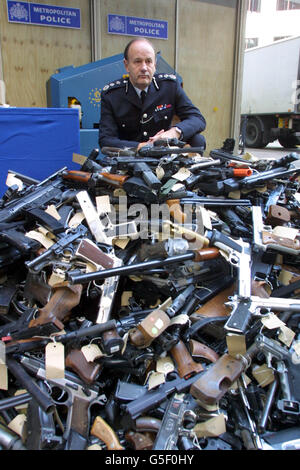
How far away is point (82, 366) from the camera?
1.69 metres

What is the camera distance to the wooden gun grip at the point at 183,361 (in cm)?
174

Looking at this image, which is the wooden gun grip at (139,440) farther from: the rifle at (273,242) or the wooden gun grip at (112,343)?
the rifle at (273,242)

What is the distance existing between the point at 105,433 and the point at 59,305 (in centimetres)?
66

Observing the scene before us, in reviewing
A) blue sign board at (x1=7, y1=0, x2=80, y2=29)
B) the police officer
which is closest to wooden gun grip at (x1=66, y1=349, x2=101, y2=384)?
the police officer

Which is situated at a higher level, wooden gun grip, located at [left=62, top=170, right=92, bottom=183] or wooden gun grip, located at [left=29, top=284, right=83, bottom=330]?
wooden gun grip, located at [left=62, top=170, right=92, bottom=183]

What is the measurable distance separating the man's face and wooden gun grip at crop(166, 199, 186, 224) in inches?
63.2

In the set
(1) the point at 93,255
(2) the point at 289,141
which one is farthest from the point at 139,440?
(2) the point at 289,141

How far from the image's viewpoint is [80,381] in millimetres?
1676

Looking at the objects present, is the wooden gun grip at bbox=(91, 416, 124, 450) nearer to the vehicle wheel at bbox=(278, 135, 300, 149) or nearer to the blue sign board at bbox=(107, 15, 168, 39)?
the blue sign board at bbox=(107, 15, 168, 39)

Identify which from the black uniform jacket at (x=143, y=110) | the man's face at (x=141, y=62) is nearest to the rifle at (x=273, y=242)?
the black uniform jacket at (x=143, y=110)

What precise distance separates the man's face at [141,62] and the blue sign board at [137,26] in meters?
2.85

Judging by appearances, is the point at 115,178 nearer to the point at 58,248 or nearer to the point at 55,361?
the point at 58,248

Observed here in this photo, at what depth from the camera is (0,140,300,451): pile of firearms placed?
1538mm

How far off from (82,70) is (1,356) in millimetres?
4146
